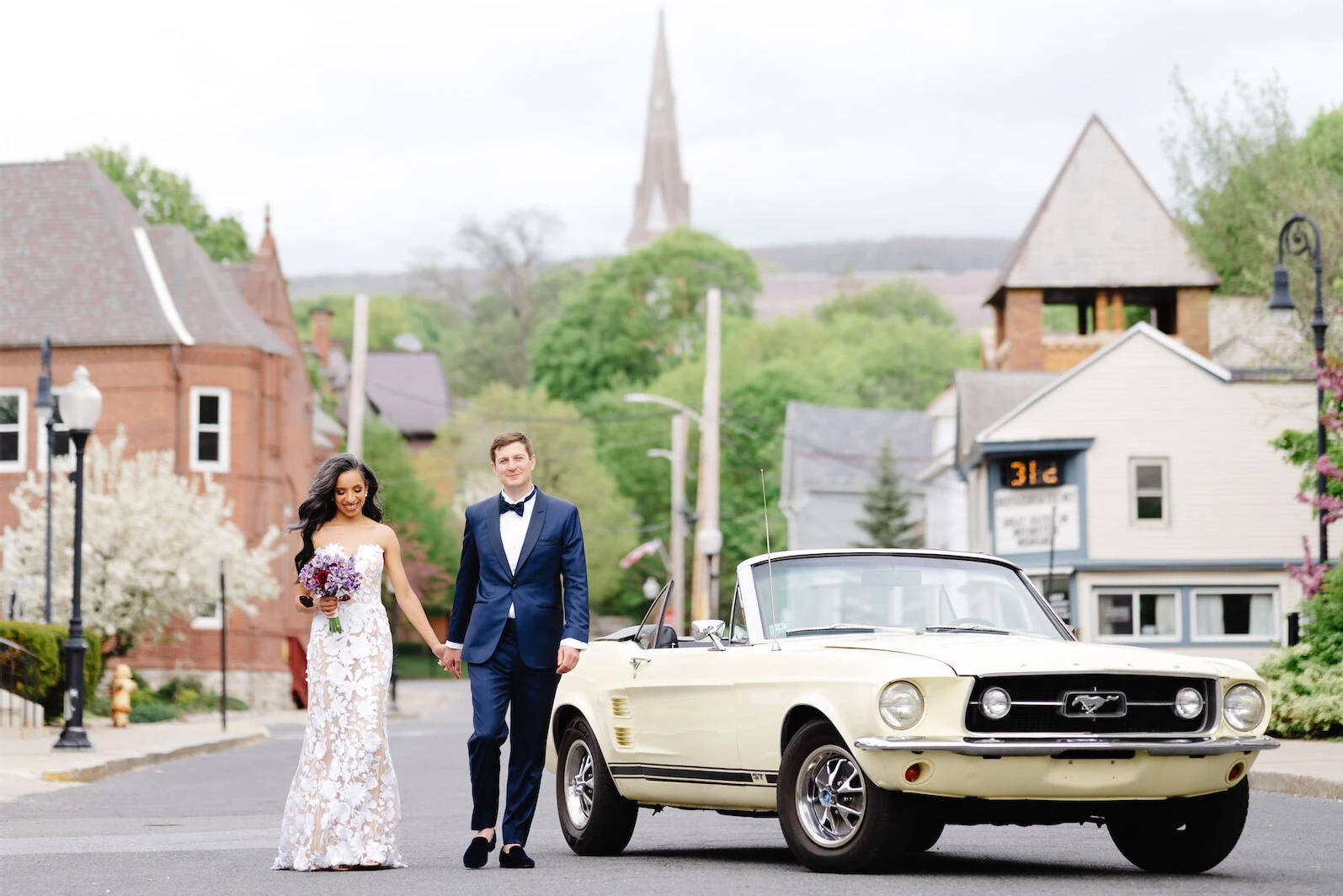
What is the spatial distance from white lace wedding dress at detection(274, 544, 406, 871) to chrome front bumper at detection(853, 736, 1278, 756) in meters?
2.44

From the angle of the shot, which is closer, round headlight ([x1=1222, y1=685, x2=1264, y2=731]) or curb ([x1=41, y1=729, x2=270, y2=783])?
round headlight ([x1=1222, y1=685, x2=1264, y2=731])

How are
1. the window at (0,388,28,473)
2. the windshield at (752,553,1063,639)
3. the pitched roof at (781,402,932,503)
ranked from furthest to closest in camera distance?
the pitched roof at (781,402,932,503)
the window at (0,388,28,473)
the windshield at (752,553,1063,639)

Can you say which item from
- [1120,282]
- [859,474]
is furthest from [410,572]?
[1120,282]

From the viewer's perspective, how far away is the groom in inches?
391

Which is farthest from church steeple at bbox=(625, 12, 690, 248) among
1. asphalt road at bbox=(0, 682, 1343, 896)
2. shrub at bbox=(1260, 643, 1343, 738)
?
asphalt road at bbox=(0, 682, 1343, 896)

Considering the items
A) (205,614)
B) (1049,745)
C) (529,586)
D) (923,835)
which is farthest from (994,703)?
(205,614)

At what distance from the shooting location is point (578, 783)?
11555mm

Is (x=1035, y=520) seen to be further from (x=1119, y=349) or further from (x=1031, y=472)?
(x=1119, y=349)

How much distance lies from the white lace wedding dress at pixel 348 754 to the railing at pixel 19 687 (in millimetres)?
20115

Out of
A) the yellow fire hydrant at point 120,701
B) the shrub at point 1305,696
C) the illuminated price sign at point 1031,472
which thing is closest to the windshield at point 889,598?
→ the shrub at point 1305,696

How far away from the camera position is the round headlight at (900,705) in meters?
9.06

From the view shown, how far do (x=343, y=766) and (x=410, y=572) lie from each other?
64.7m

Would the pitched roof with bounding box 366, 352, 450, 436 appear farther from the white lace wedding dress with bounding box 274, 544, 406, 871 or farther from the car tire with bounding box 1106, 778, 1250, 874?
the car tire with bounding box 1106, 778, 1250, 874

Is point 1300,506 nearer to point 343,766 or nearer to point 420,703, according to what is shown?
point 420,703
